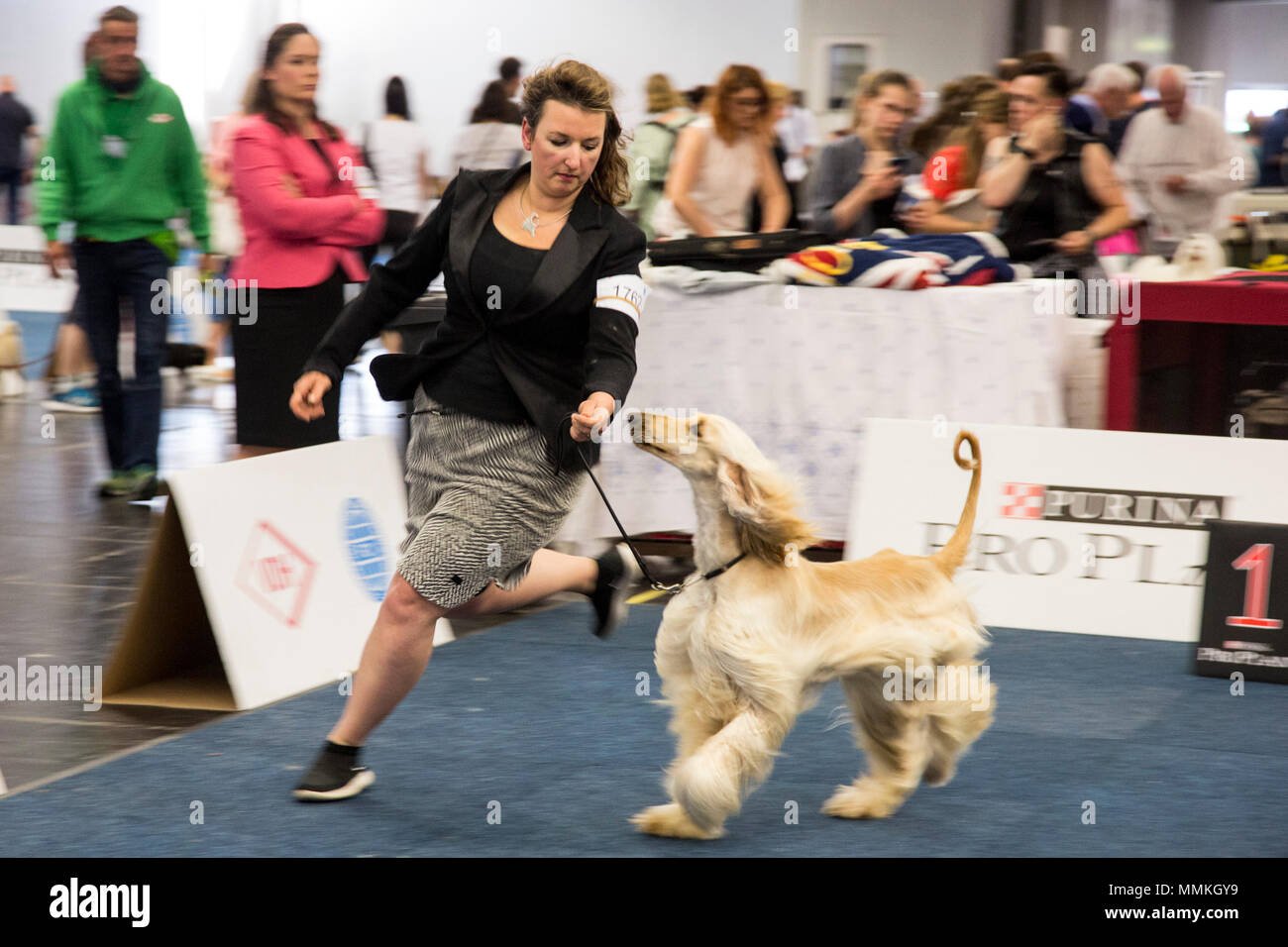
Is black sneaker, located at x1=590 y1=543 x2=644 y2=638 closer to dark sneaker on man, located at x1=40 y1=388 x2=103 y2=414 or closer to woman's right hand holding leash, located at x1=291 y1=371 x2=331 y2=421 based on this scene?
woman's right hand holding leash, located at x1=291 y1=371 x2=331 y2=421

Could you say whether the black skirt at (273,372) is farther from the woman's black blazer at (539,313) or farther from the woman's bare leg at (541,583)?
the woman's black blazer at (539,313)

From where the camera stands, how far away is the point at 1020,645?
16.1 ft

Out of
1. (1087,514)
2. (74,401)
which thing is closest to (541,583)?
(1087,514)

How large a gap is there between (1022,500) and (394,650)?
2.66 m

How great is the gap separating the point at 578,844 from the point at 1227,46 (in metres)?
20.9

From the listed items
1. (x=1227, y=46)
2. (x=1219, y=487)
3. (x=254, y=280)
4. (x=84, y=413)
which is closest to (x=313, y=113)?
(x=254, y=280)

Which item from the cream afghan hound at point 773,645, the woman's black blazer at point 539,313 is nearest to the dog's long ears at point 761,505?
the cream afghan hound at point 773,645

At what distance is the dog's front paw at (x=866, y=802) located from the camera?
130 inches

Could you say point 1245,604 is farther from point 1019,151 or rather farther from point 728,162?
point 728,162

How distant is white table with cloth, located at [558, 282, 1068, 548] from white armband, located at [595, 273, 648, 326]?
7.74 feet

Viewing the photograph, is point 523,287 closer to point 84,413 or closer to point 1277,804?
point 1277,804

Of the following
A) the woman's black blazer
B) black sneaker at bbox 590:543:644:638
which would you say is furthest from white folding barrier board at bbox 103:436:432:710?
the woman's black blazer

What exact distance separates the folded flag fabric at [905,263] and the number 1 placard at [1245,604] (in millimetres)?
1517
